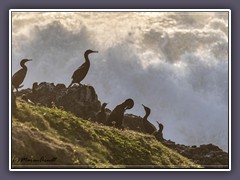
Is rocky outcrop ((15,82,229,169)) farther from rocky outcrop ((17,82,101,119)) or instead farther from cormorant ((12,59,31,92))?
cormorant ((12,59,31,92))

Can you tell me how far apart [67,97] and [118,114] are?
102 cm

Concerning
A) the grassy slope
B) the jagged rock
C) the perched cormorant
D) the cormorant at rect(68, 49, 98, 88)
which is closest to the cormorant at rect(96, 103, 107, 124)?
the grassy slope

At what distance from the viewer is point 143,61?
10742mm

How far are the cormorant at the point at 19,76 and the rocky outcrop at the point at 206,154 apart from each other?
9.76 ft

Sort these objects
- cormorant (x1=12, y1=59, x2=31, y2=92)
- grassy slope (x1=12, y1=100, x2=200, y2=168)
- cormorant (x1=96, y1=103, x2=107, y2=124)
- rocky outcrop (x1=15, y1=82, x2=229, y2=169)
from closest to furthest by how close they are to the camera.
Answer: grassy slope (x1=12, y1=100, x2=200, y2=168), cormorant (x1=12, y1=59, x2=31, y2=92), rocky outcrop (x1=15, y1=82, x2=229, y2=169), cormorant (x1=96, y1=103, x2=107, y2=124)

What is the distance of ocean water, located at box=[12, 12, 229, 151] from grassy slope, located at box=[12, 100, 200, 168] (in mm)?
447

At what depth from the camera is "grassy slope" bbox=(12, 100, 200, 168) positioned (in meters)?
10.3

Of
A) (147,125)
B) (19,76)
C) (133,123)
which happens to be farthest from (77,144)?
(19,76)

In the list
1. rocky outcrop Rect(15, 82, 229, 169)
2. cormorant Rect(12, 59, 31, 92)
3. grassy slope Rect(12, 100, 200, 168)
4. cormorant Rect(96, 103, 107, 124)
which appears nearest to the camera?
grassy slope Rect(12, 100, 200, 168)

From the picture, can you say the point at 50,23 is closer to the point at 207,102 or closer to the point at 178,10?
the point at 178,10

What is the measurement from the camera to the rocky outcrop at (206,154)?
10469 millimetres

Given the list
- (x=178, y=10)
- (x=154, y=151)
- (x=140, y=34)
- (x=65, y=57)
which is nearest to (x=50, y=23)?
(x=65, y=57)

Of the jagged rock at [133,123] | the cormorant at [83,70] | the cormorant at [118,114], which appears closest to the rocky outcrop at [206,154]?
the jagged rock at [133,123]
